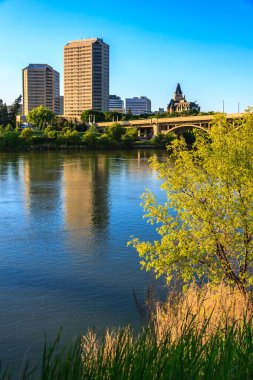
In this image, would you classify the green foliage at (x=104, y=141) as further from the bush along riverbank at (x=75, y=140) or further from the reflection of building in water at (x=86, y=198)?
the reflection of building in water at (x=86, y=198)

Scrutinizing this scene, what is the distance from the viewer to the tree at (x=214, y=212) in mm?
16531

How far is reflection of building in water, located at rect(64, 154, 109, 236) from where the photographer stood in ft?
109

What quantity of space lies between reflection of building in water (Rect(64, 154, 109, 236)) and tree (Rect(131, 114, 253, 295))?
1343 cm

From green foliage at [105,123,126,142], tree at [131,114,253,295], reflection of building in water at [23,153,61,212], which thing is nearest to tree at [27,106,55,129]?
green foliage at [105,123,126,142]

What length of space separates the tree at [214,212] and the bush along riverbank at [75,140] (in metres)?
93.4

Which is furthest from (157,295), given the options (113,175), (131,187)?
(113,175)

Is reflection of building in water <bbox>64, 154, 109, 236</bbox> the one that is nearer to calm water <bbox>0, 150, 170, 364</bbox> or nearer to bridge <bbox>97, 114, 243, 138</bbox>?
calm water <bbox>0, 150, 170, 364</bbox>

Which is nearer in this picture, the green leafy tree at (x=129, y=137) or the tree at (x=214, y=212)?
the tree at (x=214, y=212)

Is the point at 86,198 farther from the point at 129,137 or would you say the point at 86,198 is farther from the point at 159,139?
the point at 159,139

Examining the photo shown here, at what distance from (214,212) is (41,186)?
37431 mm

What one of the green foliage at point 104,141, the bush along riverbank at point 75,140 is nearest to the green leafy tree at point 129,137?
the bush along riverbank at point 75,140

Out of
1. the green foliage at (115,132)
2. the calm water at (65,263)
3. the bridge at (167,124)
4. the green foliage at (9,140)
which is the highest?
the bridge at (167,124)

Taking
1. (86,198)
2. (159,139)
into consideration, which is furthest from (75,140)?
(86,198)

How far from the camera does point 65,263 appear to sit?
23688 mm
